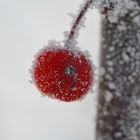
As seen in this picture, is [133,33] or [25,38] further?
[25,38]

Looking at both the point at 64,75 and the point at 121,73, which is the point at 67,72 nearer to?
the point at 64,75

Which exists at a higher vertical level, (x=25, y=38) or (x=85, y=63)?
(x=25, y=38)

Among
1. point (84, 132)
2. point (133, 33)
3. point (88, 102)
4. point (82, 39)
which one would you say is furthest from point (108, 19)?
point (84, 132)

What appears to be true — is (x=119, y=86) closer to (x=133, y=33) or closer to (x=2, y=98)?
(x=133, y=33)

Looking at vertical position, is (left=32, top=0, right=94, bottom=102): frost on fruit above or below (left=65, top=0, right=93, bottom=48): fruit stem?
below

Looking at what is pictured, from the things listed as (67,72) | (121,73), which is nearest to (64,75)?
(67,72)
